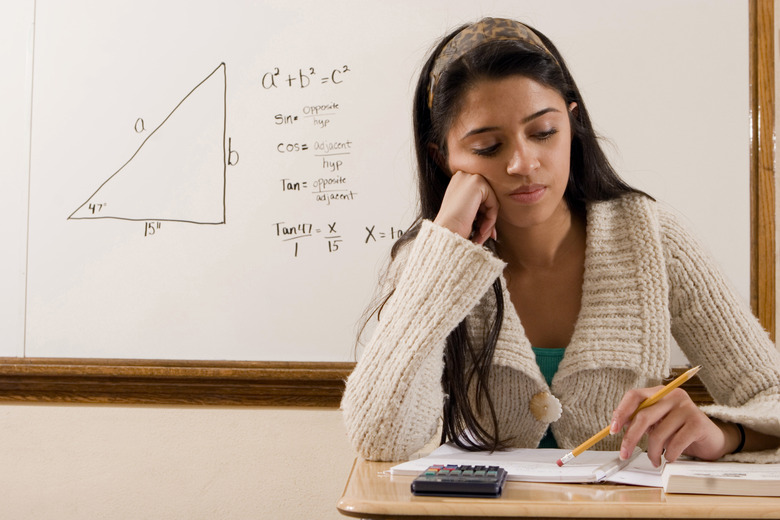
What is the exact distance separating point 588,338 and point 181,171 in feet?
3.51

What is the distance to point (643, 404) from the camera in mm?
843

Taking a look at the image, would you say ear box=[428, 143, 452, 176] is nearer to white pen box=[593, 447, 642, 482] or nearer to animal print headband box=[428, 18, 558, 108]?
animal print headband box=[428, 18, 558, 108]

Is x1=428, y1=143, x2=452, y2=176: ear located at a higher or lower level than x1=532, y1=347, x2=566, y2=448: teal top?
higher

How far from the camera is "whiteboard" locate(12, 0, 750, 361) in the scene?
159 centimetres

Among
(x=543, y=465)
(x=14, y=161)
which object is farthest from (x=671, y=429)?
(x=14, y=161)

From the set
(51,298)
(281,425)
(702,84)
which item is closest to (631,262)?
(702,84)

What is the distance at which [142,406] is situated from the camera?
1.72 meters

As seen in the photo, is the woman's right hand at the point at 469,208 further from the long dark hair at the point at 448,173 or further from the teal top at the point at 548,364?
the teal top at the point at 548,364

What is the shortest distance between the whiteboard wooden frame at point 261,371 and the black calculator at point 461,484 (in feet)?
3.05

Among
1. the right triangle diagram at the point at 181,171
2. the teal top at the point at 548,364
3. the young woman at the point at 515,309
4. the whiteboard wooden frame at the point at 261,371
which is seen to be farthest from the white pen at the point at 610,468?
the right triangle diagram at the point at 181,171

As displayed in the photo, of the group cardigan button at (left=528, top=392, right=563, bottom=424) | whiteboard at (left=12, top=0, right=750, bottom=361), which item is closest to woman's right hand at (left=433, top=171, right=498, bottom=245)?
cardigan button at (left=528, top=392, right=563, bottom=424)

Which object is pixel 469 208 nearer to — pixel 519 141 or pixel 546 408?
pixel 519 141

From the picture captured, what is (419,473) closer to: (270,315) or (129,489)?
(270,315)

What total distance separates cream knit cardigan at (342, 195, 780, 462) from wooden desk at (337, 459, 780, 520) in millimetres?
261
